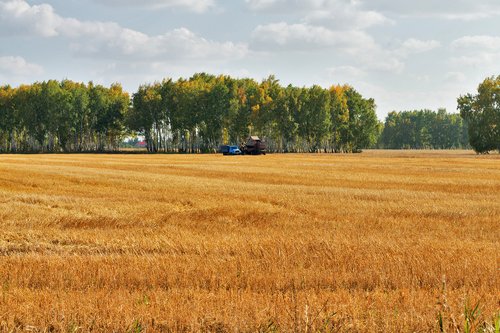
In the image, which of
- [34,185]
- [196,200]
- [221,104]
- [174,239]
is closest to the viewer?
[174,239]

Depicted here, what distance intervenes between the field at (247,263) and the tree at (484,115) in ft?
271

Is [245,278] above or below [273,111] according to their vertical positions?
below

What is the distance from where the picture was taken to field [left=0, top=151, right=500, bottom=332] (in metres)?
8.00

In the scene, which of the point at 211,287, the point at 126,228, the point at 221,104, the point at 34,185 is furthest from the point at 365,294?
the point at 221,104

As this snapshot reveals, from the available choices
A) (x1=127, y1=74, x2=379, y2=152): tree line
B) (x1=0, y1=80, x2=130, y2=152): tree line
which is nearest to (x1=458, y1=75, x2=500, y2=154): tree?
(x1=127, y1=74, x2=379, y2=152): tree line

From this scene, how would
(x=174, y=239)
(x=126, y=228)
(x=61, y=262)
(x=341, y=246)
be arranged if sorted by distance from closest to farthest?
(x=61, y=262)
(x=341, y=246)
(x=174, y=239)
(x=126, y=228)

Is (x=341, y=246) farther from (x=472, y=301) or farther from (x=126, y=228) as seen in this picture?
(x=126, y=228)

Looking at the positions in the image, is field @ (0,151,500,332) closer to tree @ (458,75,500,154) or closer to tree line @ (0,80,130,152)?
tree @ (458,75,500,154)

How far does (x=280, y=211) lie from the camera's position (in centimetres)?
2222

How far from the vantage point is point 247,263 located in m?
12.1

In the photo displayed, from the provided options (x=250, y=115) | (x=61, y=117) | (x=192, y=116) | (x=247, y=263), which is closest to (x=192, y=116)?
(x=192, y=116)

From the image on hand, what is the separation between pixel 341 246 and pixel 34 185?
2288 centimetres

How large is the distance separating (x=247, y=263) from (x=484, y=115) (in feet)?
332

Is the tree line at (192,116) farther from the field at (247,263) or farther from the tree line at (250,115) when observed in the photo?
the field at (247,263)
